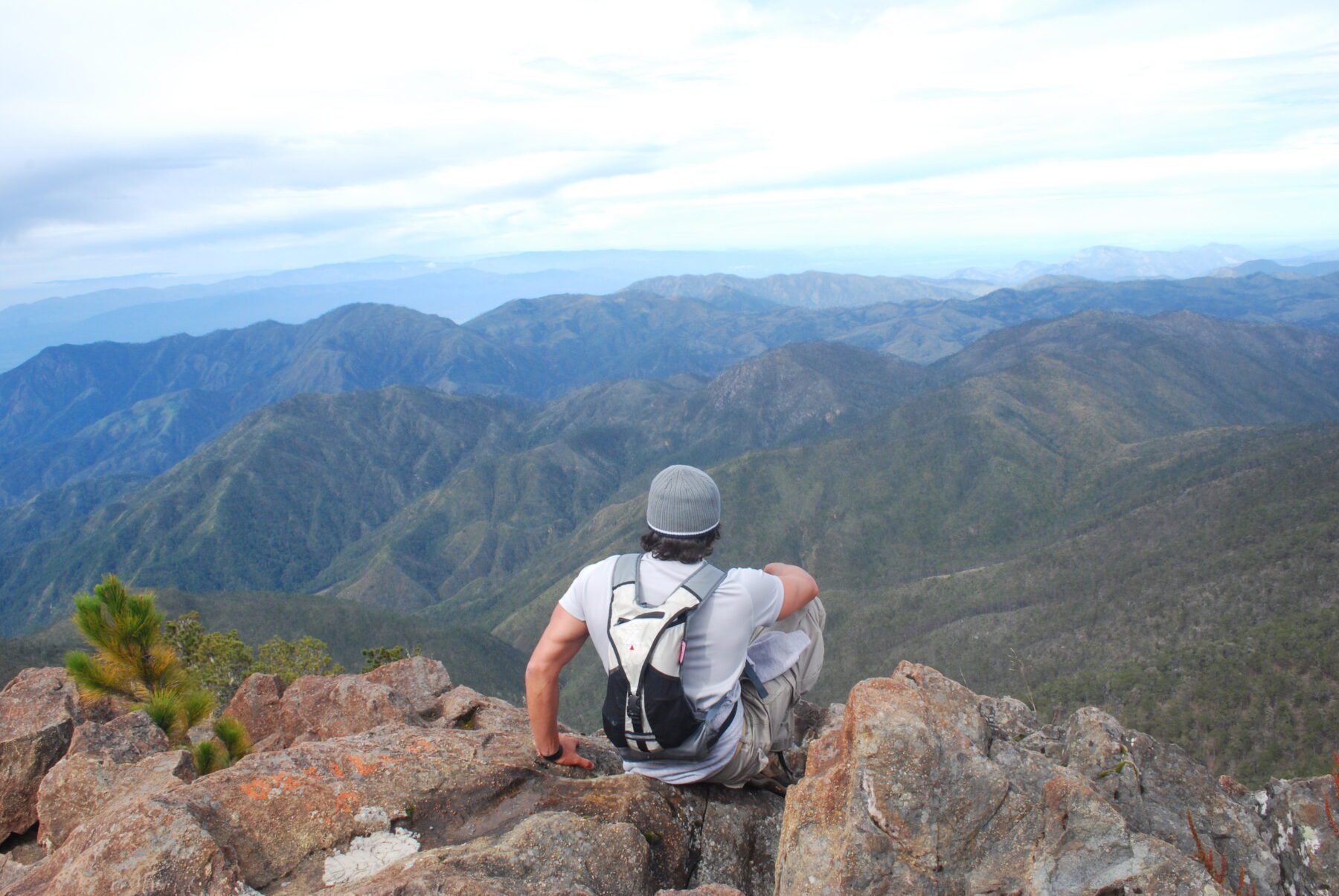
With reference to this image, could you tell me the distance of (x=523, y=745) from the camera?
373 inches

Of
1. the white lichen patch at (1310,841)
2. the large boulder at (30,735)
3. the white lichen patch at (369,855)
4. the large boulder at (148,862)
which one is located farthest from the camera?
the large boulder at (30,735)

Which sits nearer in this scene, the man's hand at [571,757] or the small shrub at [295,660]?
the man's hand at [571,757]

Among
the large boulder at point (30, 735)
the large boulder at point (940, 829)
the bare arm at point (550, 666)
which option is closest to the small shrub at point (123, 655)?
the large boulder at point (30, 735)

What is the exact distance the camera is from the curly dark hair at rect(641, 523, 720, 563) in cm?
672

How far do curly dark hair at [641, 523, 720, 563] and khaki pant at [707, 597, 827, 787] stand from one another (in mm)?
1191

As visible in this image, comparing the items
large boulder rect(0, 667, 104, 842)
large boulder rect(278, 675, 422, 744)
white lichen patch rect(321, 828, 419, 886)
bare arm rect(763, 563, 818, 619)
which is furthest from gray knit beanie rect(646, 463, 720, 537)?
large boulder rect(0, 667, 104, 842)

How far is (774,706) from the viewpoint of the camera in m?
8.16

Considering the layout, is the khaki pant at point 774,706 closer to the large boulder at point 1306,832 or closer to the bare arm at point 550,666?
the bare arm at point 550,666

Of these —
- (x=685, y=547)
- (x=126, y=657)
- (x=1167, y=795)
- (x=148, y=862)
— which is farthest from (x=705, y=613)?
(x=126, y=657)

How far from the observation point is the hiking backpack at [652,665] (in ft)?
20.9

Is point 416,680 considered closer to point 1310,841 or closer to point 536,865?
point 536,865

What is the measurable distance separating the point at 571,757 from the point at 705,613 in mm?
3329

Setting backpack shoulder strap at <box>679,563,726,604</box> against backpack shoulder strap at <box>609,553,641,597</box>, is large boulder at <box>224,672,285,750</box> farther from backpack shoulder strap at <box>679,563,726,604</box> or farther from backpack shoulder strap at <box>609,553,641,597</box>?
backpack shoulder strap at <box>679,563,726,604</box>

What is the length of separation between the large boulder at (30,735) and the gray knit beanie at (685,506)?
11900mm
